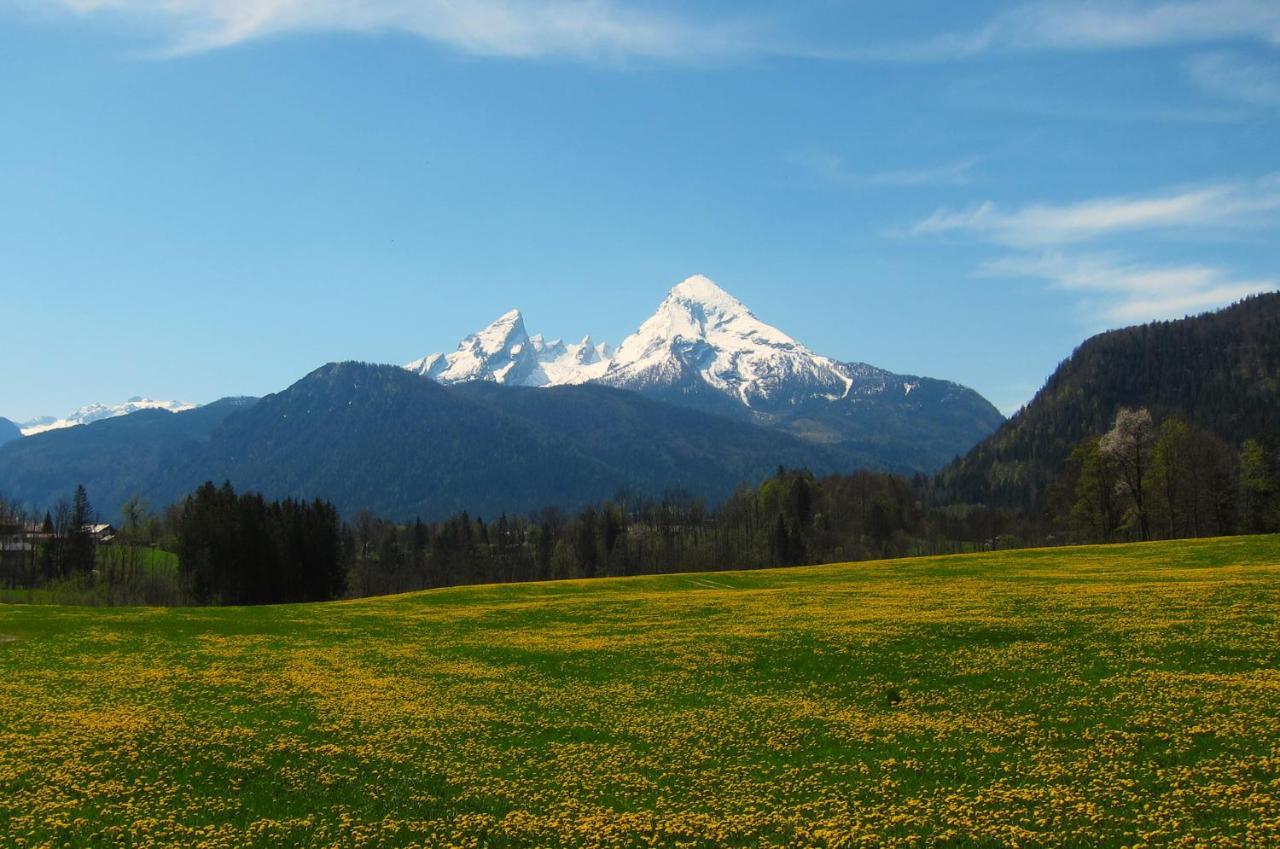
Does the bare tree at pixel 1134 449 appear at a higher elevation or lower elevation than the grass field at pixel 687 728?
higher

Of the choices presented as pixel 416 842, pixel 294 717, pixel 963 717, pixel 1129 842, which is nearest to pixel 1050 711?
pixel 963 717

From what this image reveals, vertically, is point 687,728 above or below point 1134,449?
below

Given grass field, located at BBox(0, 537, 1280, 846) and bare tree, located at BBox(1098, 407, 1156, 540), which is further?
bare tree, located at BBox(1098, 407, 1156, 540)

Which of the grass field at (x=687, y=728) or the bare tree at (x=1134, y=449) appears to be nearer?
the grass field at (x=687, y=728)

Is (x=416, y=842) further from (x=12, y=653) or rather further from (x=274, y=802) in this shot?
(x=12, y=653)

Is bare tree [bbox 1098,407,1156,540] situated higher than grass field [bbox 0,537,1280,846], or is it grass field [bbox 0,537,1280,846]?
bare tree [bbox 1098,407,1156,540]

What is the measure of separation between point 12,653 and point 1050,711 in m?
49.6

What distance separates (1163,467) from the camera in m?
106

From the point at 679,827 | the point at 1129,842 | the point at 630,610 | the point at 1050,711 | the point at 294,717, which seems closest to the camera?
the point at 1129,842

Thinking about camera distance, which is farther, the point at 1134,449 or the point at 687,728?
the point at 1134,449

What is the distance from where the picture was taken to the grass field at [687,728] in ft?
69.2

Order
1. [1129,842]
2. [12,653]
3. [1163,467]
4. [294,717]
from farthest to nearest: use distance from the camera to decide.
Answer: [1163,467] → [12,653] → [294,717] → [1129,842]

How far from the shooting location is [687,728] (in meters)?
29.3

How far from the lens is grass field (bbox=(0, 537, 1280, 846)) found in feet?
69.2
